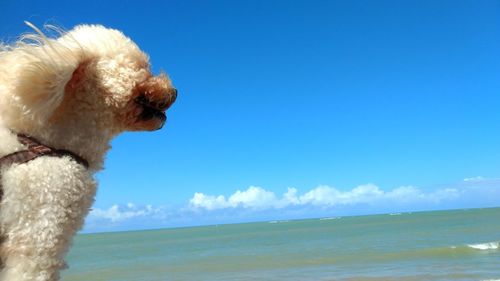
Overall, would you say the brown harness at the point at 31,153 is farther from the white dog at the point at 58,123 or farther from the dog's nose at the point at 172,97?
the dog's nose at the point at 172,97

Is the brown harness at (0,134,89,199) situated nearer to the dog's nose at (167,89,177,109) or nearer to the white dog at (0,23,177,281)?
the white dog at (0,23,177,281)

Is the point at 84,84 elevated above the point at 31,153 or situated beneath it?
elevated above

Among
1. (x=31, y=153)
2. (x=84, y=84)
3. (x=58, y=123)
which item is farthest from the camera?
(x=84, y=84)

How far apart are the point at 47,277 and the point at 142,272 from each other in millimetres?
17590

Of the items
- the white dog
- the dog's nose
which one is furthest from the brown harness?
the dog's nose

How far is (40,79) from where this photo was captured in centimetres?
195

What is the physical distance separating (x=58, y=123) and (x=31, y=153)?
195 mm

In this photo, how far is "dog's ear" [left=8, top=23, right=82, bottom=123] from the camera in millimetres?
1946

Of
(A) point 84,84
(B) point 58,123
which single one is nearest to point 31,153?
(B) point 58,123

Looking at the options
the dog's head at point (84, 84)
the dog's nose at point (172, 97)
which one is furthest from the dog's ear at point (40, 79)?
the dog's nose at point (172, 97)

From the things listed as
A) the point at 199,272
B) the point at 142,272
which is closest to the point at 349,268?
the point at 199,272

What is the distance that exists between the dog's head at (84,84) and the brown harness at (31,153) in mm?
73

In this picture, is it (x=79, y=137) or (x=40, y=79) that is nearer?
(x=40, y=79)

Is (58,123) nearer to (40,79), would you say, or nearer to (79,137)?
(79,137)
